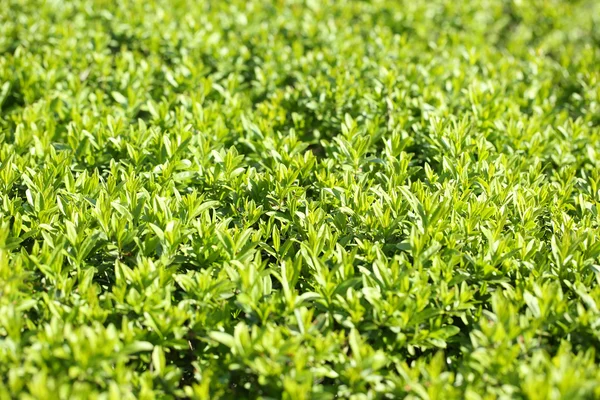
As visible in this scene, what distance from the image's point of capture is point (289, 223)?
3.30 metres

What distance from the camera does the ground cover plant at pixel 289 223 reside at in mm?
2529

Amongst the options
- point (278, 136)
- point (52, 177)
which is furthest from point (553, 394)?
point (52, 177)

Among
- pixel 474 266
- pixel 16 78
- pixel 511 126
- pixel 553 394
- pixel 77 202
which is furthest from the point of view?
pixel 16 78

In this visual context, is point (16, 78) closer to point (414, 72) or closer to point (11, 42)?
point (11, 42)

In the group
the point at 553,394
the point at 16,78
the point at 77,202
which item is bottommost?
the point at 553,394

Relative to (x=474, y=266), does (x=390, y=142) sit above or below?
above

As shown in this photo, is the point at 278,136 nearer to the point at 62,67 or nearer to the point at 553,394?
the point at 62,67

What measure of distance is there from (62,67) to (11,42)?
733 mm

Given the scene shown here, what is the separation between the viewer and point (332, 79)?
470 centimetres

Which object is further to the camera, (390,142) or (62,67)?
(62,67)

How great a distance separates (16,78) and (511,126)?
3.41 metres

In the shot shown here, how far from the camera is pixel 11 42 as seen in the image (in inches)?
202

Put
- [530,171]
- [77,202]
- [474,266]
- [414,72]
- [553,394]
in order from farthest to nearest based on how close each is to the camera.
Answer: [414,72]
[530,171]
[77,202]
[474,266]
[553,394]

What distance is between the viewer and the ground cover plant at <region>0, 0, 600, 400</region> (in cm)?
253
